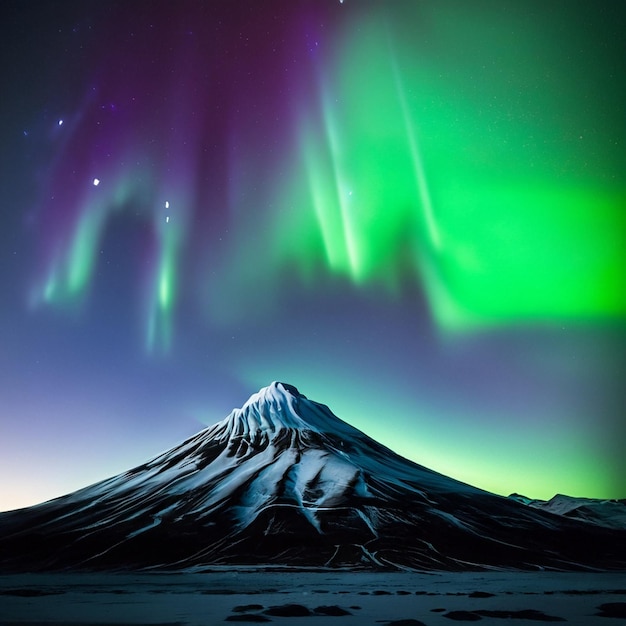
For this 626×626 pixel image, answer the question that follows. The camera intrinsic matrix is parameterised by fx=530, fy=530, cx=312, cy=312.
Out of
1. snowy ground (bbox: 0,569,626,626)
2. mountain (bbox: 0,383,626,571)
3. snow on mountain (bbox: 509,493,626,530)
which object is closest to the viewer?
snowy ground (bbox: 0,569,626,626)

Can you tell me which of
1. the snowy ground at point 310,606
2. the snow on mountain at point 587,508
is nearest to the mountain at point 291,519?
the snowy ground at point 310,606

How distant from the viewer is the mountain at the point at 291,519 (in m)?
60.8

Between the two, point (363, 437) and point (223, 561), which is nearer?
point (223, 561)

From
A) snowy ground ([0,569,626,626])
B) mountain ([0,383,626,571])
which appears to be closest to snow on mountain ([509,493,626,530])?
mountain ([0,383,626,571])

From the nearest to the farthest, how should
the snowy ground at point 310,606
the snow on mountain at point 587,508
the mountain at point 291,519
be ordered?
the snowy ground at point 310,606 < the mountain at point 291,519 < the snow on mountain at point 587,508

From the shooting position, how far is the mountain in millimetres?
60844

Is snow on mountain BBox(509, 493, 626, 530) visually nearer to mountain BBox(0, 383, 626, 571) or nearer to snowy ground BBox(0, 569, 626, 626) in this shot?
mountain BBox(0, 383, 626, 571)

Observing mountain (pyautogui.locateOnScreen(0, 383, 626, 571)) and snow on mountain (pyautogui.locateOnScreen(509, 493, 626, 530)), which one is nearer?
mountain (pyautogui.locateOnScreen(0, 383, 626, 571))

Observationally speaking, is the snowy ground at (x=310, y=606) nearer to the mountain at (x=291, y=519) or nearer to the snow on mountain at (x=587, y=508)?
the mountain at (x=291, y=519)

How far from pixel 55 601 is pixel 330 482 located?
64362 mm

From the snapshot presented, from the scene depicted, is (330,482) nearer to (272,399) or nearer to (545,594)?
→ (272,399)

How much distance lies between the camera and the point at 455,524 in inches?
2894

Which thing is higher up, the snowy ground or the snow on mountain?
the snowy ground

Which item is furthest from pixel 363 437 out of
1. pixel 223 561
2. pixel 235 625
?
pixel 235 625
